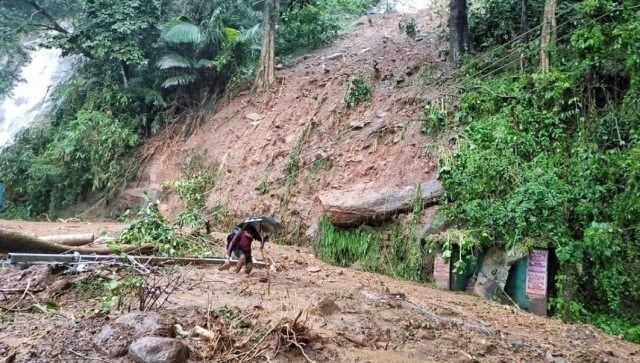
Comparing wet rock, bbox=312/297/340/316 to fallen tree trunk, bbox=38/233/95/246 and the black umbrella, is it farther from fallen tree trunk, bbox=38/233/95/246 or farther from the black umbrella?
fallen tree trunk, bbox=38/233/95/246

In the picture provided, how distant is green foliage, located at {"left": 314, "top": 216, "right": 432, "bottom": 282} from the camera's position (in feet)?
25.9

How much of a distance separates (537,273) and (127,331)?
550 cm

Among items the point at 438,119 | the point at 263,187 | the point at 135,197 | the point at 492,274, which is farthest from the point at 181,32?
the point at 492,274

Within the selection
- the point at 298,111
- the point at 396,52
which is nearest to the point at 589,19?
the point at 396,52

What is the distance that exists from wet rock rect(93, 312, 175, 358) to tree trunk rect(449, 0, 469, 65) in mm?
9254

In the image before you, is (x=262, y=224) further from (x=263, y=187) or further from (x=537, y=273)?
(x=263, y=187)

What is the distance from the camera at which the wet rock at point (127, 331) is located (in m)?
3.41

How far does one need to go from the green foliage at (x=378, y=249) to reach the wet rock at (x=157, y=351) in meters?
5.17

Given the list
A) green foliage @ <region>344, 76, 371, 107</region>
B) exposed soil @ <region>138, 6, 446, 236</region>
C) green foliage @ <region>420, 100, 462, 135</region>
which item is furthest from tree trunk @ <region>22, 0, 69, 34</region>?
green foliage @ <region>420, 100, 462, 135</region>

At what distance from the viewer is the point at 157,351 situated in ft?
10.6

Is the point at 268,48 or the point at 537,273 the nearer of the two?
the point at 537,273

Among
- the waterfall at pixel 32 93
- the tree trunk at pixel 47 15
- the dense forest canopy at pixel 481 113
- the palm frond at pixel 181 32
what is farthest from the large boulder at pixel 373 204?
the waterfall at pixel 32 93

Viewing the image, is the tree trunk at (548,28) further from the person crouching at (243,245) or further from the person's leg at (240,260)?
the person's leg at (240,260)

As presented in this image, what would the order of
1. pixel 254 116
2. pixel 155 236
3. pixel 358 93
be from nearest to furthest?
pixel 155 236
pixel 358 93
pixel 254 116
